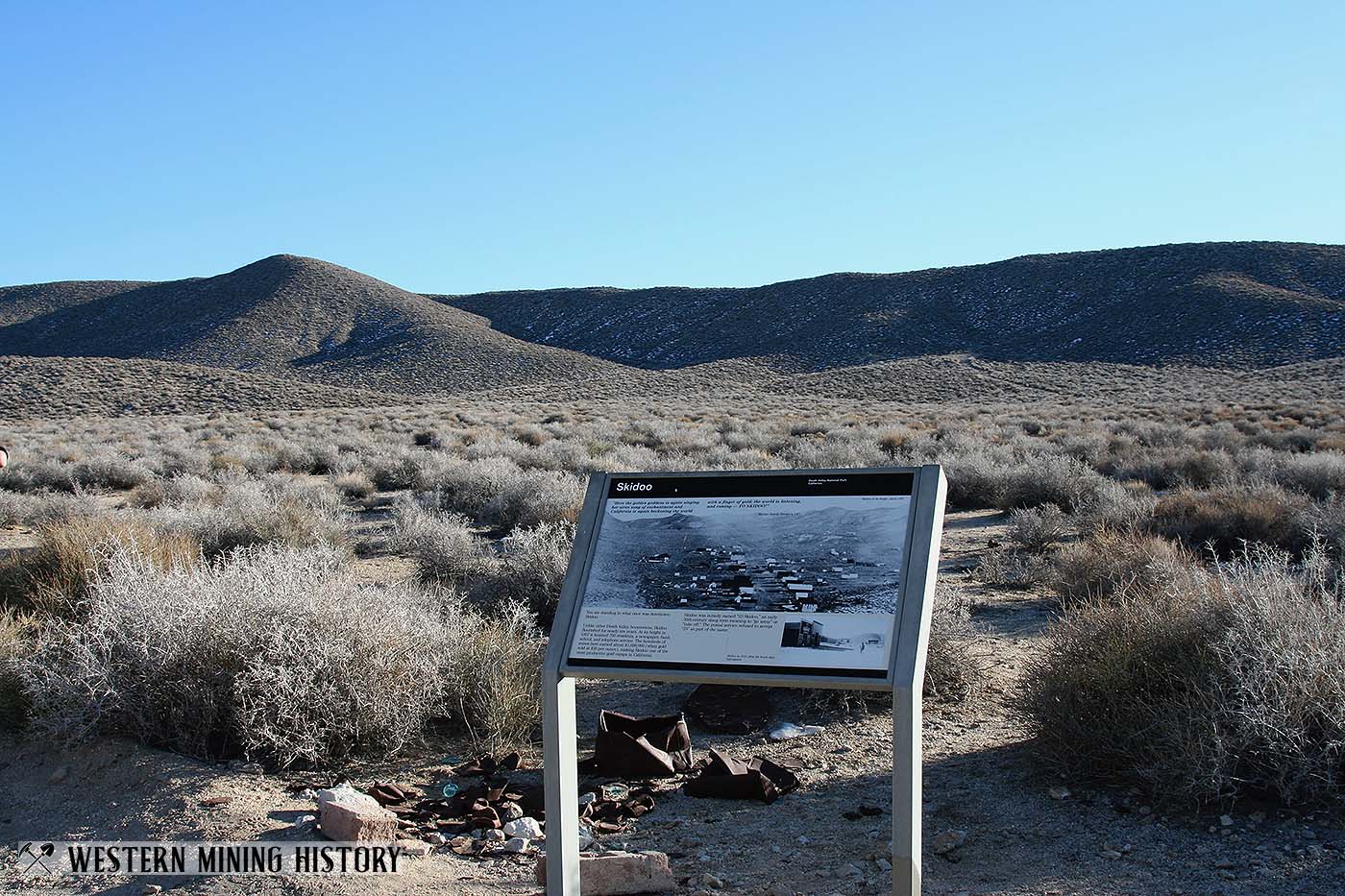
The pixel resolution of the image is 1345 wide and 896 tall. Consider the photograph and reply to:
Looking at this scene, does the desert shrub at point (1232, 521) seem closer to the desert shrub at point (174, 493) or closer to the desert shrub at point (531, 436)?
the desert shrub at point (174, 493)

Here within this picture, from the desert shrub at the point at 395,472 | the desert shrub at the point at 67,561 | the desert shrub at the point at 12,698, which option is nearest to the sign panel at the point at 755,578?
the desert shrub at the point at 12,698

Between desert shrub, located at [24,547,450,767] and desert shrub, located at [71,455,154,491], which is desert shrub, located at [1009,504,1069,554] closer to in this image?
desert shrub, located at [24,547,450,767]

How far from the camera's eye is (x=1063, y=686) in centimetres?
491

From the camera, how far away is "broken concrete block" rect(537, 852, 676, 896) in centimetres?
372

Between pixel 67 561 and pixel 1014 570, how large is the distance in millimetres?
7370

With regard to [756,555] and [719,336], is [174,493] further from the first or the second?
[719,336]

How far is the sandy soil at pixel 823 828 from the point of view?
386 cm

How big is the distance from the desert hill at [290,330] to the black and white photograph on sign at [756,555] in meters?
58.9

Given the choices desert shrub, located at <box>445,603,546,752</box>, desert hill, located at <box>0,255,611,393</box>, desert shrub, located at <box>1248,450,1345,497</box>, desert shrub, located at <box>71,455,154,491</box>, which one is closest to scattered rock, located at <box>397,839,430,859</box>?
desert shrub, located at <box>445,603,546,752</box>

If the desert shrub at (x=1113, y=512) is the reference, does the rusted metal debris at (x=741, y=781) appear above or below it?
below

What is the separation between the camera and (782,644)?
11.3 feet

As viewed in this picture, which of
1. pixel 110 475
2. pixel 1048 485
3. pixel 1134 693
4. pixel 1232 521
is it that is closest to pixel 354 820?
pixel 1134 693

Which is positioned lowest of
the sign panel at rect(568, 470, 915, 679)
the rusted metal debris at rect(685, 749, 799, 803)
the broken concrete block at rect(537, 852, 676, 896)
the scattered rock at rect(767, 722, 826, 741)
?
the scattered rock at rect(767, 722, 826, 741)

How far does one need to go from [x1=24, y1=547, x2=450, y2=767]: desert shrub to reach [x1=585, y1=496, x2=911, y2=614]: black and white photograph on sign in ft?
5.65
